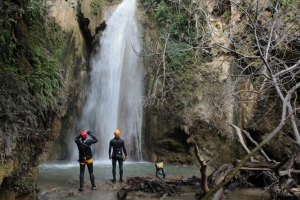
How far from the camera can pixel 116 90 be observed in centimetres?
1513

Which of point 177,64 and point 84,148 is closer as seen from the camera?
point 84,148

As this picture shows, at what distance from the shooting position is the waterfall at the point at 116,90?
14258mm

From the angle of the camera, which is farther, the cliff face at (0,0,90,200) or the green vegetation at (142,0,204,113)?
the green vegetation at (142,0,204,113)

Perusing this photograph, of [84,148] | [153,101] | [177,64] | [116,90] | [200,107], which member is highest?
[177,64]

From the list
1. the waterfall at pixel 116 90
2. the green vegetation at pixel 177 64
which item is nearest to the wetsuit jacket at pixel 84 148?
the green vegetation at pixel 177 64

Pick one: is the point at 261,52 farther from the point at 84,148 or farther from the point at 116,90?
the point at 116,90

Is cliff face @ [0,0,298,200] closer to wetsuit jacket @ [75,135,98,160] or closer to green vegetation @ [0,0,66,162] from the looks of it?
green vegetation @ [0,0,66,162]

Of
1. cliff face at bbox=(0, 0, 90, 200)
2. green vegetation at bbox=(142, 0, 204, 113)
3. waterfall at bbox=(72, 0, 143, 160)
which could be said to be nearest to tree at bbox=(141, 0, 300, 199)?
green vegetation at bbox=(142, 0, 204, 113)

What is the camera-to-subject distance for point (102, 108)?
15.1m

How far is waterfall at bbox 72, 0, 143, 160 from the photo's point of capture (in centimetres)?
1426

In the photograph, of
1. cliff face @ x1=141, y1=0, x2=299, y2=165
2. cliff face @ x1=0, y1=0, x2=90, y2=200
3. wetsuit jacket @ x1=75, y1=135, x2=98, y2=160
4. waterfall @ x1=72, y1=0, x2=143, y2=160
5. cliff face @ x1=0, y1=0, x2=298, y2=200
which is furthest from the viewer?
waterfall @ x1=72, y1=0, x2=143, y2=160

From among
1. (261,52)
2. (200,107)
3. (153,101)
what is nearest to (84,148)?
(261,52)

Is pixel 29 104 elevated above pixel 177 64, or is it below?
below

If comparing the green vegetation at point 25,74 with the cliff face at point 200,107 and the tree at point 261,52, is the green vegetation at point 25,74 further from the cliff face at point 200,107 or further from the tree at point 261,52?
the cliff face at point 200,107
